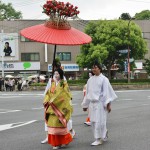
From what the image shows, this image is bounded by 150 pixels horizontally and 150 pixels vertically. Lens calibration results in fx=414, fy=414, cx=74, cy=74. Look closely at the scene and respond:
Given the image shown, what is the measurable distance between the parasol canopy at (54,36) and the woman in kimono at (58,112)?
87cm

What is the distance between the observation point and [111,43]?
144ft

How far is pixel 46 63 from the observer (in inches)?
2178

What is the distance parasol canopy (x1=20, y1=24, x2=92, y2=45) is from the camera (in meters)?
7.24

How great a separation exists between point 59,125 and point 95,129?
0.84m

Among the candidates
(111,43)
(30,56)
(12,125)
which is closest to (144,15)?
(30,56)

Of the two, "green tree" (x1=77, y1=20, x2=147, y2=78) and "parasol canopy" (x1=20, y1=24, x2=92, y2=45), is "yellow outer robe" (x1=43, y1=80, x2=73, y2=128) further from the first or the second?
"green tree" (x1=77, y1=20, x2=147, y2=78)

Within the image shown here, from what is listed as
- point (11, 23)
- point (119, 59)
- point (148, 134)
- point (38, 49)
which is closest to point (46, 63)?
point (38, 49)

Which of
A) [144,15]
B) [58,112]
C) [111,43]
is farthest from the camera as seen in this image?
[144,15]

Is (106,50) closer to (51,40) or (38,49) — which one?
(38,49)

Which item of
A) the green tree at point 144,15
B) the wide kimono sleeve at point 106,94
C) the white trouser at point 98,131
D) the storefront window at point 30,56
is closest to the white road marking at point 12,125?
the white trouser at point 98,131

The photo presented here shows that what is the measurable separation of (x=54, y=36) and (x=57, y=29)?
300 mm

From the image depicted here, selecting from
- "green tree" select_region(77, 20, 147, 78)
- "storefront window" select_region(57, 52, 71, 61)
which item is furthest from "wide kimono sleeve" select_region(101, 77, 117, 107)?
"storefront window" select_region(57, 52, 71, 61)

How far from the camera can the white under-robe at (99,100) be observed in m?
8.24

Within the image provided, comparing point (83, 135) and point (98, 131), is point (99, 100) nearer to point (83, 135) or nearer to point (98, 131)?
point (98, 131)
